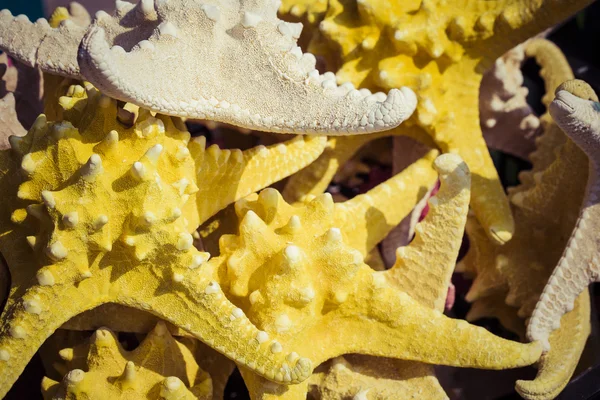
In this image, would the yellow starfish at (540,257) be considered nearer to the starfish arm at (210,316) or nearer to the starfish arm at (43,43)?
the starfish arm at (210,316)

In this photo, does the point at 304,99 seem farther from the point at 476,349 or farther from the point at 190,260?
the point at 476,349

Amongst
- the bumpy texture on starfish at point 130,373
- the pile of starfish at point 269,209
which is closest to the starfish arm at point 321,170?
the pile of starfish at point 269,209

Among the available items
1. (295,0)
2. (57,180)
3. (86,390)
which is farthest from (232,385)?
(295,0)

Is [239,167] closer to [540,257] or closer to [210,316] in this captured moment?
[210,316]

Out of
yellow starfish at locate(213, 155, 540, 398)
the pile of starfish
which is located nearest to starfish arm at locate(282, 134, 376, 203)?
the pile of starfish

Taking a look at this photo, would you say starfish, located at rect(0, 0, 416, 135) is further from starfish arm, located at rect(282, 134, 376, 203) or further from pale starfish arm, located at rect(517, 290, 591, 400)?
pale starfish arm, located at rect(517, 290, 591, 400)

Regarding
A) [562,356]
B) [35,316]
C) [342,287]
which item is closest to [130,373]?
[35,316]

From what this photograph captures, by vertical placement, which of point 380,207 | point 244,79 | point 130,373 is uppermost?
point 244,79
